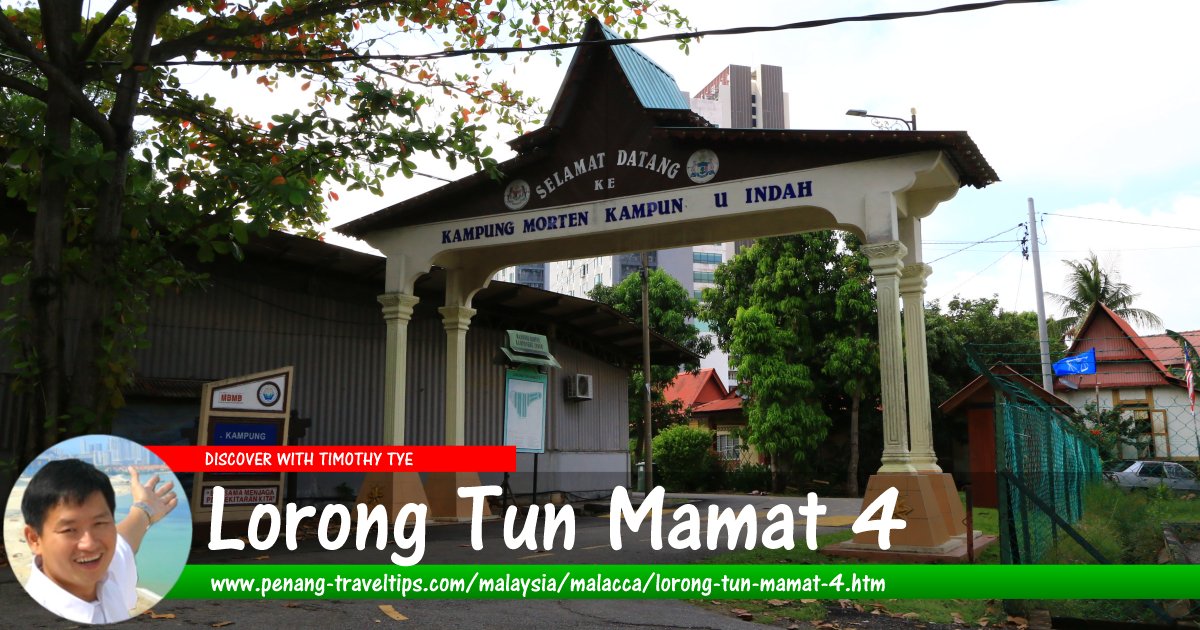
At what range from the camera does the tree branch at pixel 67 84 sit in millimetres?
6488

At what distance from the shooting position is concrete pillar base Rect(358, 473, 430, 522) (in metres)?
12.2

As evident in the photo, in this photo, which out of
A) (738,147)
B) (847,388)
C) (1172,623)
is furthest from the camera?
(847,388)

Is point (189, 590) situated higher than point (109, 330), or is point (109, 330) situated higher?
point (109, 330)

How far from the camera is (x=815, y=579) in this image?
6.26m

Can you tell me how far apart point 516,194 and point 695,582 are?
7.12m

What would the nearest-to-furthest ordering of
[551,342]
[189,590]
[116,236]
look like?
[189,590] < [116,236] < [551,342]

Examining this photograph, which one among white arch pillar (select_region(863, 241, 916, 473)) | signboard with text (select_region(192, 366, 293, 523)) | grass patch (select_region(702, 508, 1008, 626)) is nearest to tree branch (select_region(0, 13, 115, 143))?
signboard with text (select_region(192, 366, 293, 523))

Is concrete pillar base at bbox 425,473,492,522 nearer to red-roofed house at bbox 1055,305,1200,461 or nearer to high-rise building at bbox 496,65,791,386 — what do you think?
red-roofed house at bbox 1055,305,1200,461

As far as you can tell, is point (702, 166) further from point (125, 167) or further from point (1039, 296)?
point (1039, 296)

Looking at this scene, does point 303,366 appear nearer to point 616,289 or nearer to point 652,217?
point 652,217

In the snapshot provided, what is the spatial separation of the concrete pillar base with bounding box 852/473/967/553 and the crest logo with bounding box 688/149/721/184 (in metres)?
4.06

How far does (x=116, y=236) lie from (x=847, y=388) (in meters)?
22.7

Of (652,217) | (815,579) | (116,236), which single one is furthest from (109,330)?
(652,217)

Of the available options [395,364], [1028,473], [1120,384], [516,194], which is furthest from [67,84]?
[1120,384]
